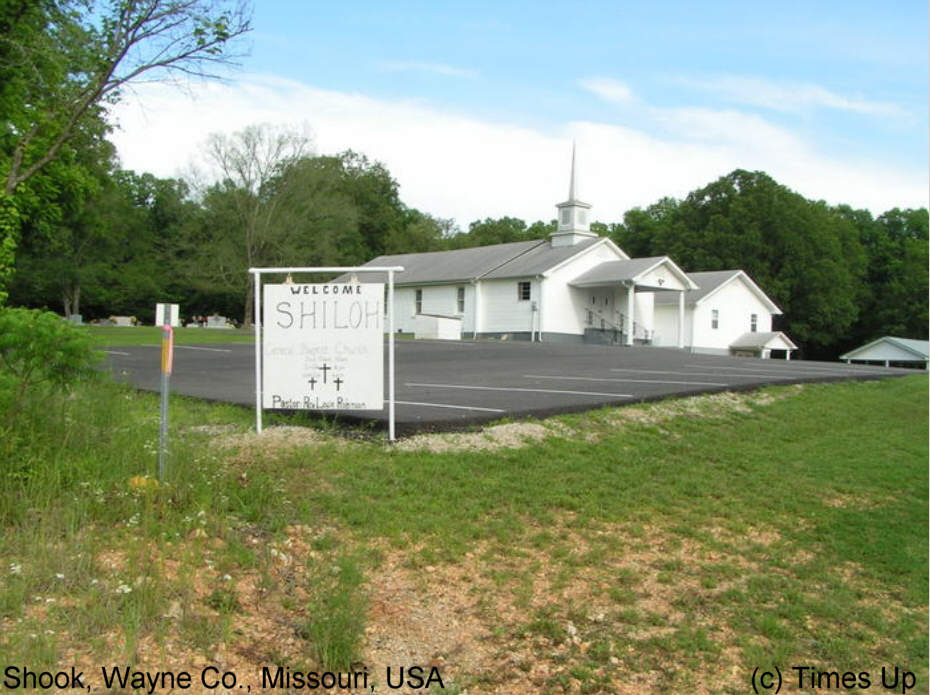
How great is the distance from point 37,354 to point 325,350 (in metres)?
2.92

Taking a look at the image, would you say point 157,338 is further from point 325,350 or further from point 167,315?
point 167,315

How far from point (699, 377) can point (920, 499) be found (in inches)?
317

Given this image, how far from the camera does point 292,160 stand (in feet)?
149

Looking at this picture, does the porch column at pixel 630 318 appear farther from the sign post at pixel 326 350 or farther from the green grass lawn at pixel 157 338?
the sign post at pixel 326 350

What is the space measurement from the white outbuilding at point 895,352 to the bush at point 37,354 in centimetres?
4934

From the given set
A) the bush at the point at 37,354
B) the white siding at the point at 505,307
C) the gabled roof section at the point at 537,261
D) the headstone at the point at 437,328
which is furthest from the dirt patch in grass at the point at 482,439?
the white siding at the point at 505,307

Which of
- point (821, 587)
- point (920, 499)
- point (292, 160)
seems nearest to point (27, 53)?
point (821, 587)

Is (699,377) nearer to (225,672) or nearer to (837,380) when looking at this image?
(837,380)

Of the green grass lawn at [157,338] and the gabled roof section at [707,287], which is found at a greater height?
the gabled roof section at [707,287]

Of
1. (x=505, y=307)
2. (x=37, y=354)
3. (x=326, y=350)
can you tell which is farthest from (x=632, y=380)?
(x=505, y=307)

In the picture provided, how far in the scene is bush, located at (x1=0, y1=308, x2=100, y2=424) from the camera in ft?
19.8

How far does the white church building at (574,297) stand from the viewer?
38.2 meters

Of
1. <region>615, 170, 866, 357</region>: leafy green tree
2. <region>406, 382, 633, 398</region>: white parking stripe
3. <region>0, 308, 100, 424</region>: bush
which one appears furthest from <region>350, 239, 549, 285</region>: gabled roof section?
<region>0, 308, 100, 424</region>: bush

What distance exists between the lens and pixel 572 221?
41.7 m
